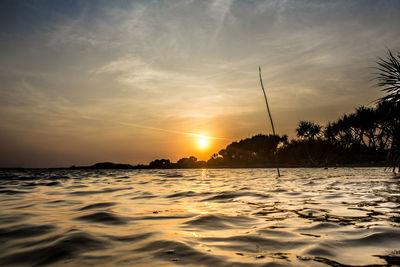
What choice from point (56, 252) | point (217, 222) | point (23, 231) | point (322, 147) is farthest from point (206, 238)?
point (322, 147)

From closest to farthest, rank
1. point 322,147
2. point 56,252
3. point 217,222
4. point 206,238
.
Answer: point 56,252
point 206,238
point 217,222
point 322,147

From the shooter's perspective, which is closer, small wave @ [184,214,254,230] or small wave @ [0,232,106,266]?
small wave @ [0,232,106,266]

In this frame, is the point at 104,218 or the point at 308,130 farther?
the point at 308,130

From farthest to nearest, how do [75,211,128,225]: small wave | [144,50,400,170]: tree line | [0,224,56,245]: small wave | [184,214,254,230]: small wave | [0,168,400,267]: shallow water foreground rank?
1. [144,50,400,170]: tree line
2. [75,211,128,225]: small wave
3. [184,214,254,230]: small wave
4. [0,224,56,245]: small wave
5. [0,168,400,267]: shallow water foreground

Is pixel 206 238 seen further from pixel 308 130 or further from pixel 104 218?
pixel 308 130

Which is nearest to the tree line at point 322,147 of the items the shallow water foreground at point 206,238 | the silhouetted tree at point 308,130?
the silhouetted tree at point 308,130

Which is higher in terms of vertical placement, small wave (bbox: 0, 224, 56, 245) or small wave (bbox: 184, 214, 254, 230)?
small wave (bbox: 0, 224, 56, 245)

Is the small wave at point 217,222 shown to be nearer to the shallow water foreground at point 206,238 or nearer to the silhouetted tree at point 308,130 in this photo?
the shallow water foreground at point 206,238

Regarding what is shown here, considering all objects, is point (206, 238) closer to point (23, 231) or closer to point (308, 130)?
point (23, 231)

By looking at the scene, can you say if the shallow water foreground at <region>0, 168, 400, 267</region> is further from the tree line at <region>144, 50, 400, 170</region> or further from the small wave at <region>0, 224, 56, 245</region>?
the tree line at <region>144, 50, 400, 170</region>

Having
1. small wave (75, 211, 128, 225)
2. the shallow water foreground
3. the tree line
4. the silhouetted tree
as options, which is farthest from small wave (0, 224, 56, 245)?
the silhouetted tree

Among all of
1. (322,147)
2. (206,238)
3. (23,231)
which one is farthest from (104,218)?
(322,147)

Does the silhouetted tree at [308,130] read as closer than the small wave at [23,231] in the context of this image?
No

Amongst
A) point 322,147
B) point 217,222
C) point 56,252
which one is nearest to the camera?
point 56,252
